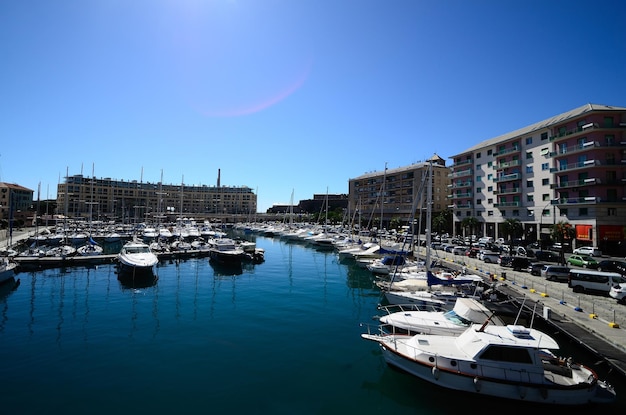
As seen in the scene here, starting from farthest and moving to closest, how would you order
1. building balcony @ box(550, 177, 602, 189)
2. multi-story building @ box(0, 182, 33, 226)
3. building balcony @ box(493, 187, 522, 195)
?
multi-story building @ box(0, 182, 33, 226)
building balcony @ box(493, 187, 522, 195)
building balcony @ box(550, 177, 602, 189)

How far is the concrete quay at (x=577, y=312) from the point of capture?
17391 mm

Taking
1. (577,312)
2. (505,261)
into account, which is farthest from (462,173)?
(577,312)

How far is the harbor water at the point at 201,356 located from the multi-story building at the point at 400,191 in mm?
79142

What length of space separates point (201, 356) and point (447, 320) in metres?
15.4

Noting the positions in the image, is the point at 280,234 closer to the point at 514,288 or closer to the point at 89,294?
the point at 89,294

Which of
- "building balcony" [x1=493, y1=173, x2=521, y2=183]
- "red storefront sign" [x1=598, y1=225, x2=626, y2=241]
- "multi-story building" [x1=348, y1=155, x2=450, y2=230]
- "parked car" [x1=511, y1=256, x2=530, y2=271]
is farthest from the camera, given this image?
"multi-story building" [x1=348, y1=155, x2=450, y2=230]

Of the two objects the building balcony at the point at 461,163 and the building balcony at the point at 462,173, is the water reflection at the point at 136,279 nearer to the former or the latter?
the building balcony at the point at 462,173

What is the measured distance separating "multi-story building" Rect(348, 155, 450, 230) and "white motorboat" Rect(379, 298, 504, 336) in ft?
274

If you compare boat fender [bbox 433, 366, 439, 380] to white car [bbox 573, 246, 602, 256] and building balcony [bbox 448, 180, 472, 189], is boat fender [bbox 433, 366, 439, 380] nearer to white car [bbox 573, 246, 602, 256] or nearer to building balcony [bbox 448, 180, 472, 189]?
white car [bbox 573, 246, 602, 256]

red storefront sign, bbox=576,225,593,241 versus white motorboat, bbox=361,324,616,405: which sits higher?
red storefront sign, bbox=576,225,593,241

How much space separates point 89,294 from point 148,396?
79.8 ft

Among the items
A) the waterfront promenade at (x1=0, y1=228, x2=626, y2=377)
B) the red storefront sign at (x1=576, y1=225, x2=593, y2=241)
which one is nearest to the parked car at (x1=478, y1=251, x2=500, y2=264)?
the waterfront promenade at (x1=0, y1=228, x2=626, y2=377)

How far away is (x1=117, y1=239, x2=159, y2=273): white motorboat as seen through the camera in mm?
41375

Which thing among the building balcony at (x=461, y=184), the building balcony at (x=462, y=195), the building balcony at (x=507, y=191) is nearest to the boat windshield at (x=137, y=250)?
the building balcony at (x=507, y=191)
